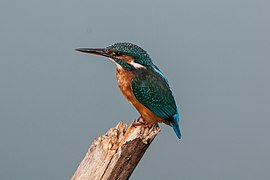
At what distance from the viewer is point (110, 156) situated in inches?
51.5

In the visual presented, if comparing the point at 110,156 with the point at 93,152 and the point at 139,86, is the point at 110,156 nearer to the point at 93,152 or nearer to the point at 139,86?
the point at 93,152

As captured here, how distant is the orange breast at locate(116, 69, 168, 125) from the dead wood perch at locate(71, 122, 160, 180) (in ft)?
0.93

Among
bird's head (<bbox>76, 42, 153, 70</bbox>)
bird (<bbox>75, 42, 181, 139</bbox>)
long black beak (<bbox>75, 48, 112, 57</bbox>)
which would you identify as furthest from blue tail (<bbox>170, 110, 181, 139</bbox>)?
long black beak (<bbox>75, 48, 112, 57</bbox>)

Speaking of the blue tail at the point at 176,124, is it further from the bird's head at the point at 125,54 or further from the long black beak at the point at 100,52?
the long black beak at the point at 100,52

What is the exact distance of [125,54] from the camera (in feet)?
5.31

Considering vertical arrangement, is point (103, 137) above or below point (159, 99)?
below

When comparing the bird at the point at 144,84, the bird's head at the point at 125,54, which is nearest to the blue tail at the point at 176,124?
the bird at the point at 144,84

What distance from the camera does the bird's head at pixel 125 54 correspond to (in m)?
1.60

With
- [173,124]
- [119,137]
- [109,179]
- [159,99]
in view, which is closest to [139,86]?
[159,99]

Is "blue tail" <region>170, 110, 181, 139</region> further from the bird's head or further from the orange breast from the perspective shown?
the bird's head

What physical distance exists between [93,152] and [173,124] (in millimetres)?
449

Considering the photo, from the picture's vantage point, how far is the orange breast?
5.43 ft

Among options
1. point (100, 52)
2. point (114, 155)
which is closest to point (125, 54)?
point (100, 52)

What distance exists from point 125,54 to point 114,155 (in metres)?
0.45
